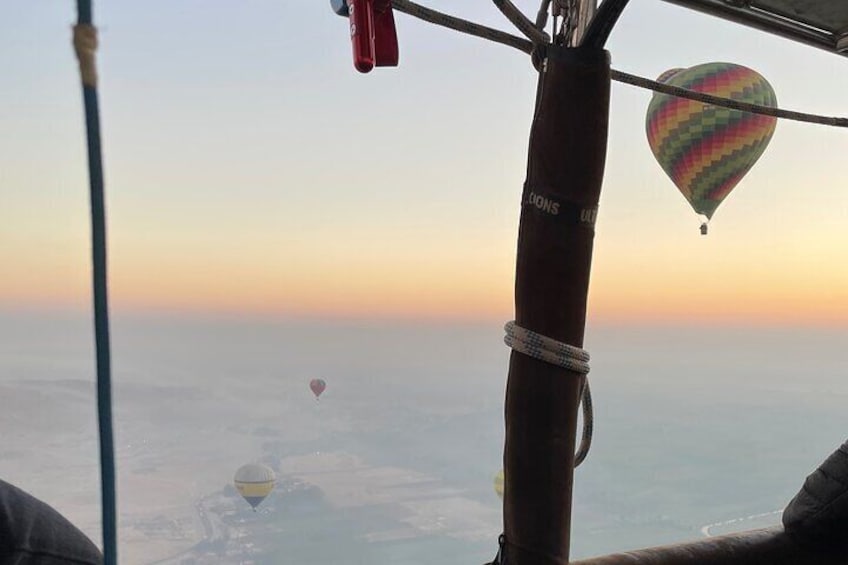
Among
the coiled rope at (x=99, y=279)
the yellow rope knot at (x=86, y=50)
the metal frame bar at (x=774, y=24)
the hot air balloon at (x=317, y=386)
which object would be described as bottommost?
the hot air balloon at (x=317, y=386)

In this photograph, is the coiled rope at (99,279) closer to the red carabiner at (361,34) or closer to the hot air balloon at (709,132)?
the red carabiner at (361,34)

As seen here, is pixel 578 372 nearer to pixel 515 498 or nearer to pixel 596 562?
pixel 515 498

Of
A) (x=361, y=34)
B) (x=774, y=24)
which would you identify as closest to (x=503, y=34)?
(x=361, y=34)

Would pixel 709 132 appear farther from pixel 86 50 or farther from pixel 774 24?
pixel 86 50

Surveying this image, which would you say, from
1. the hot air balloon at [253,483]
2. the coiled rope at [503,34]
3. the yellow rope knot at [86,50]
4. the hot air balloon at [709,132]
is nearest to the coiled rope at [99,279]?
the yellow rope knot at [86,50]

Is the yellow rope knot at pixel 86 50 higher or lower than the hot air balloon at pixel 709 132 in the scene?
lower

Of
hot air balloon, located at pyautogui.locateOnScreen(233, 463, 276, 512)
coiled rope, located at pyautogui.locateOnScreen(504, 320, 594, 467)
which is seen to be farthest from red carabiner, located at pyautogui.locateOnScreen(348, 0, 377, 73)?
hot air balloon, located at pyautogui.locateOnScreen(233, 463, 276, 512)

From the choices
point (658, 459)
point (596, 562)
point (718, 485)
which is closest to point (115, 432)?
point (596, 562)

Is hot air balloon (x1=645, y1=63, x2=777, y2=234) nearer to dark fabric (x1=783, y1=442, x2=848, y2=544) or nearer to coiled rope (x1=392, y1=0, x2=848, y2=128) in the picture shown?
dark fabric (x1=783, y1=442, x2=848, y2=544)
